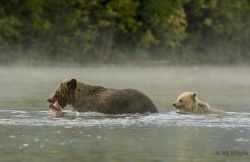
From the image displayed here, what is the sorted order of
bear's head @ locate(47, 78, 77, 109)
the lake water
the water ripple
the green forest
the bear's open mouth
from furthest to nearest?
the green forest < bear's head @ locate(47, 78, 77, 109) < the bear's open mouth < the water ripple < the lake water

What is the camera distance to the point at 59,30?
216 ft

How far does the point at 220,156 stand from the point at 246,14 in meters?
65.6

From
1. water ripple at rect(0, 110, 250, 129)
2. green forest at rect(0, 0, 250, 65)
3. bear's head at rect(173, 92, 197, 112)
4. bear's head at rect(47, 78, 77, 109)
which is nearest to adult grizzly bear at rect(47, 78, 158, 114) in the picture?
bear's head at rect(47, 78, 77, 109)

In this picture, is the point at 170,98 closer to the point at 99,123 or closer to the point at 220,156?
the point at 99,123

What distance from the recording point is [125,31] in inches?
2756

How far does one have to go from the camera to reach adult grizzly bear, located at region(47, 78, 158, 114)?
78.2 feet

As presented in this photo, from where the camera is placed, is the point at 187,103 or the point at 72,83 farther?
the point at 187,103

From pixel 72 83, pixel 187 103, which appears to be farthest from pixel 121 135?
pixel 187 103

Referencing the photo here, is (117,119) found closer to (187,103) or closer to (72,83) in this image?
(72,83)

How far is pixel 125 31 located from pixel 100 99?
46151 mm

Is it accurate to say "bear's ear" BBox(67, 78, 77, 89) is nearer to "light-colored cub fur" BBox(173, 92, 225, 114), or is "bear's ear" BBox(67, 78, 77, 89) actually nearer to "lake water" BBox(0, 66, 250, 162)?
"lake water" BBox(0, 66, 250, 162)

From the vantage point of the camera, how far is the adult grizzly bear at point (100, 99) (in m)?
23.8

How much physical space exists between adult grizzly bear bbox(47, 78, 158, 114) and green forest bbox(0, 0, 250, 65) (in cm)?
3670

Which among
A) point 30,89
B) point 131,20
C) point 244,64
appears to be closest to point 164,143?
point 30,89
